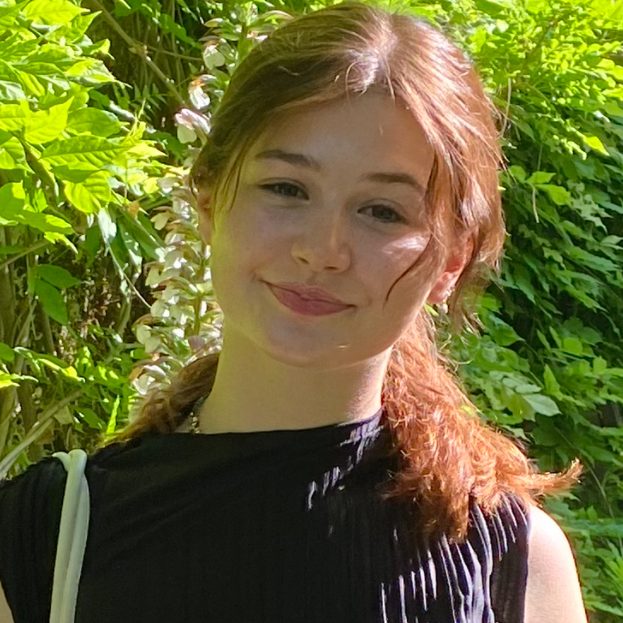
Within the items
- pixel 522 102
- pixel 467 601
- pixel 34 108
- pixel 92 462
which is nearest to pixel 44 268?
pixel 34 108

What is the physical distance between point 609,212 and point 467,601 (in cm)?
142

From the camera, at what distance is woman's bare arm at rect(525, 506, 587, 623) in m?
0.83

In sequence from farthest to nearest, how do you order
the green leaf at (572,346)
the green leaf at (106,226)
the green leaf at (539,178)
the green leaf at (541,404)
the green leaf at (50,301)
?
the green leaf at (572,346) < the green leaf at (539,178) < the green leaf at (541,404) < the green leaf at (50,301) < the green leaf at (106,226)

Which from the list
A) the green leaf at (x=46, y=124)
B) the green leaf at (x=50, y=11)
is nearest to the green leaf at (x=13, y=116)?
Answer: the green leaf at (x=46, y=124)

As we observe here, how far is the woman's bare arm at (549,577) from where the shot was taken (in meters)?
0.83

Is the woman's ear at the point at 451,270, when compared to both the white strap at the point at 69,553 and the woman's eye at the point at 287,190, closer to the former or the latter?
the woman's eye at the point at 287,190

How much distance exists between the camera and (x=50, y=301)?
3.70 feet

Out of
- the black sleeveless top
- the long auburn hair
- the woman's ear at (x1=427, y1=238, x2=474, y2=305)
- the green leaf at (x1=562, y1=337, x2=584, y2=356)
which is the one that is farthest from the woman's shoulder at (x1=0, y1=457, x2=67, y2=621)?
the green leaf at (x1=562, y1=337, x2=584, y2=356)

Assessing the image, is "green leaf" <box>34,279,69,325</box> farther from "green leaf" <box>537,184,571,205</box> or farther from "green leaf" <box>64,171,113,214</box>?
"green leaf" <box>537,184,571,205</box>

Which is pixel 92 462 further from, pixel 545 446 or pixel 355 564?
pixel 545 446

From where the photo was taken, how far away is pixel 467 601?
0.76 meters

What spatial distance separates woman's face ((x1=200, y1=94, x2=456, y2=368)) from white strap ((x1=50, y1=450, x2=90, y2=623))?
0.62 ft

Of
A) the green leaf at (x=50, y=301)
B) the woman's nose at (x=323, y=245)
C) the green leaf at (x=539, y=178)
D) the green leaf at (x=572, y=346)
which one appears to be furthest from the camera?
the green leaf at (x=572, y=346)

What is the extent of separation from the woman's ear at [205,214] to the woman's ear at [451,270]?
0.63 feet
